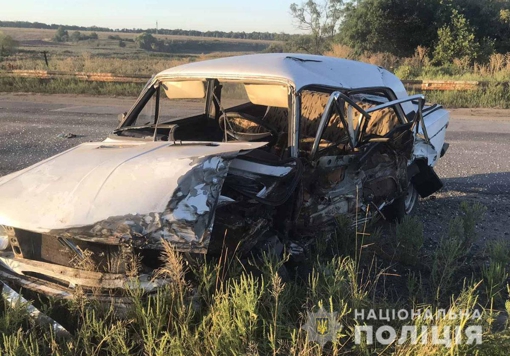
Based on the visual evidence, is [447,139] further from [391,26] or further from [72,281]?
[391,26]

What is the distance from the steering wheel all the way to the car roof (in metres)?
0.40

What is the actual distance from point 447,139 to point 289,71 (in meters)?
6.24

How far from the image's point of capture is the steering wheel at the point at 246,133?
12.5ft

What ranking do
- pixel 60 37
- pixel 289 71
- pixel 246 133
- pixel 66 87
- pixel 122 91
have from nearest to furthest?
pixel 289 71 < pixel 246 133 < pixel 122 91 < pixel 66 87 < pixel 60 37

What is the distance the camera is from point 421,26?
20.8 metres

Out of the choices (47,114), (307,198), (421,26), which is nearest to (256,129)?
(307,198)

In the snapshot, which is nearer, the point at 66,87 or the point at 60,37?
the point at 66,87

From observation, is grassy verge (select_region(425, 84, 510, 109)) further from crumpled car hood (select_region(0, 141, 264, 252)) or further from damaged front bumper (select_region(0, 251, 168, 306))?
damaged front bumper (select_region(0, 251, 168, 306))

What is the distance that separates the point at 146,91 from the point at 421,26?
19.7 meters

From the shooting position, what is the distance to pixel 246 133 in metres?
3.88

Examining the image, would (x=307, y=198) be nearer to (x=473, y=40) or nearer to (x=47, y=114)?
(x=47, y=114)

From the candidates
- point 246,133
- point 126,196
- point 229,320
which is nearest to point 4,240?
point 126,196

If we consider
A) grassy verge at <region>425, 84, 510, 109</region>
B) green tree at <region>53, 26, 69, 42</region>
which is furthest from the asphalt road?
green tree at <region>53, 26, 69, 42</region>

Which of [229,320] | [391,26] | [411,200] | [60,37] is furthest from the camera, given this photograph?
[60,37]
